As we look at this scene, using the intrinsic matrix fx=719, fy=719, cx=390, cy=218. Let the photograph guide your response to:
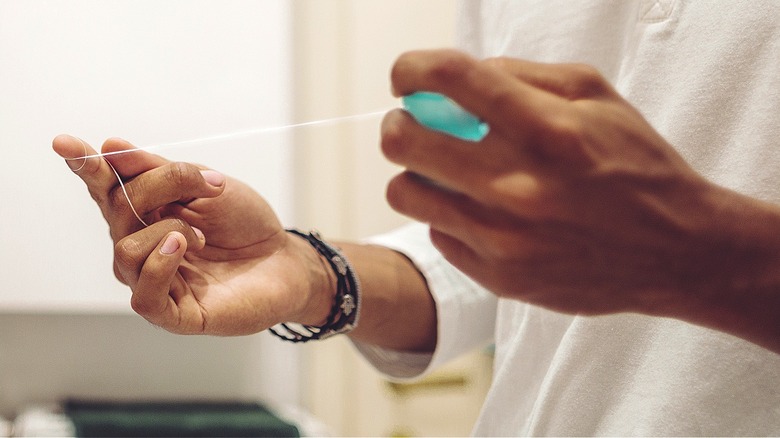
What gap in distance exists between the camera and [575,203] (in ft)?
0.94

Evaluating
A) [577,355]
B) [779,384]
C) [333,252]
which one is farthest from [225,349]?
[779,384]

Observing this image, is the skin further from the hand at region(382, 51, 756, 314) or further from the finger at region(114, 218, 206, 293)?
the finger at region(114, 218, 206, 293)

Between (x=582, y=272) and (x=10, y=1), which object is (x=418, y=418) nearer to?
(x=10, y=1)

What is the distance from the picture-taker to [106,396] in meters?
1.22

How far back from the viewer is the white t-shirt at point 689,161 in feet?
1.49

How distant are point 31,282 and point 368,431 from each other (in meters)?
0.63

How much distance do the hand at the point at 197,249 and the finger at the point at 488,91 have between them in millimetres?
212

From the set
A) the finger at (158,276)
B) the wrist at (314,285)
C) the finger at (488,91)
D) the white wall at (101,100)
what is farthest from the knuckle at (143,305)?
the white wall at (101,100)

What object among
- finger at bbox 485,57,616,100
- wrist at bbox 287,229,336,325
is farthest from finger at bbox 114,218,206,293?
finger at bbox 485,57,616,100

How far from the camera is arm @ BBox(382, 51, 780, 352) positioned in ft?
0.93

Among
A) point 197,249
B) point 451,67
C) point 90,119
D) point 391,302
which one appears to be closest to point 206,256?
point 197,249

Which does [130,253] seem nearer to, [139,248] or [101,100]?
[139,248]

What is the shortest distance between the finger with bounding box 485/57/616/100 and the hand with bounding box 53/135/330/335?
231 millimetres

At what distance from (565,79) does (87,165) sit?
0.94 feet
